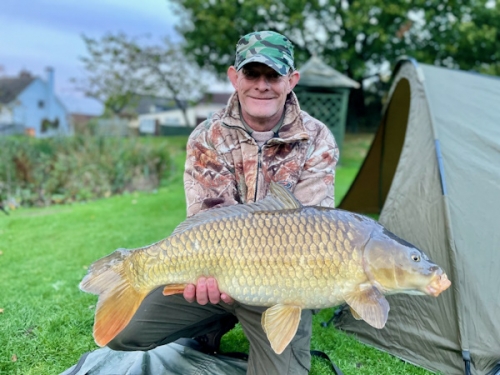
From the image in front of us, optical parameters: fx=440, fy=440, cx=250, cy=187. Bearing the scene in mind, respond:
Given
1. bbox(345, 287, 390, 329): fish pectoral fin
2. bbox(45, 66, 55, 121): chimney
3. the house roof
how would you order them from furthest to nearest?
bbox(45, 66, 55, 121): chimney → the house roof → bbox(345, 287, 390, 329): fish pectoral fin

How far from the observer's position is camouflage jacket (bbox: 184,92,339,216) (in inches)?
70.9

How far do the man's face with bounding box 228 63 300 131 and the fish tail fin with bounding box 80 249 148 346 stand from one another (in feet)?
2.50

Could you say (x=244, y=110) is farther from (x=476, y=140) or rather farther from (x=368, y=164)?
(x=368, y=164)

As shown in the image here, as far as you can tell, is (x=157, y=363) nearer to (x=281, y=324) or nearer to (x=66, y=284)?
(x=281, y=324)

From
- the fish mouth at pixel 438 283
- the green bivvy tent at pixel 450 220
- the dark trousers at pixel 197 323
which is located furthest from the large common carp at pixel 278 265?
the green bivvy tent at pixel 450 220

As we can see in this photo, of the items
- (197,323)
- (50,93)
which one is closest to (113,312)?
(197,323)

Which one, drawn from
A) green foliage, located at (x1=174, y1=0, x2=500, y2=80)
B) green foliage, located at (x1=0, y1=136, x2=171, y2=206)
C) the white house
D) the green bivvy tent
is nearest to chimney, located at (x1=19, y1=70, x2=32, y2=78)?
the white house

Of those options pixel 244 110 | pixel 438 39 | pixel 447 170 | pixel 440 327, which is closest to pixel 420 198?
pixel 447 170

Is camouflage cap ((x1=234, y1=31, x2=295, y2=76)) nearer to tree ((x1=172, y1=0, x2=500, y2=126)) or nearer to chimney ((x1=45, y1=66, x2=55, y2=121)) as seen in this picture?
tree ((x1=172, y1=0, x2=500, y2=126))

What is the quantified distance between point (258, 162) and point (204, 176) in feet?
0.79

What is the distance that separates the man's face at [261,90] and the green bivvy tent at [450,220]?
877mm

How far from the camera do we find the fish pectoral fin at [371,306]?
126cm

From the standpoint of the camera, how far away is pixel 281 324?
1.35 metres

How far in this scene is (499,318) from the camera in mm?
1768
